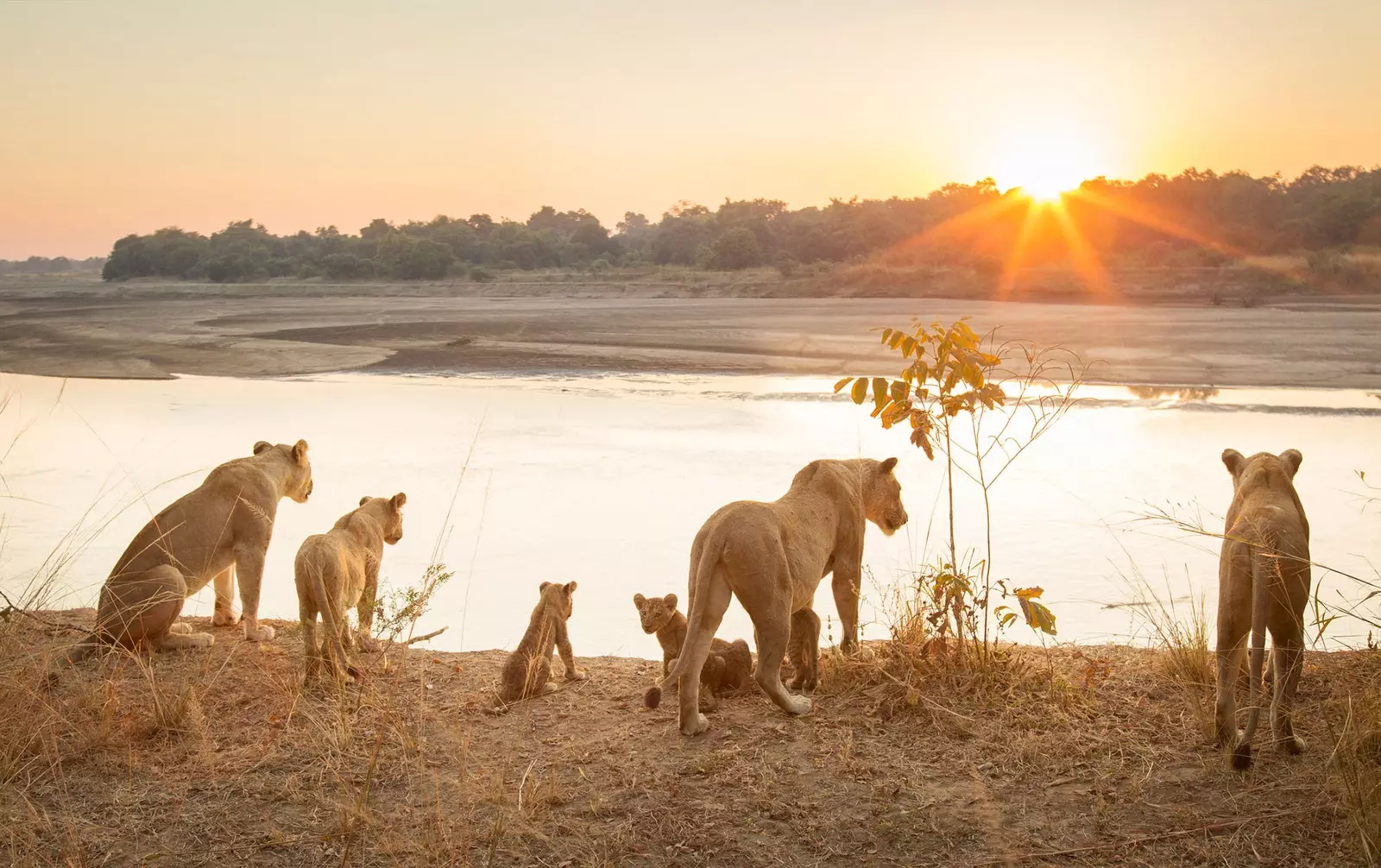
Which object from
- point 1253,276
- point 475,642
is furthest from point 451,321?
point 475,642

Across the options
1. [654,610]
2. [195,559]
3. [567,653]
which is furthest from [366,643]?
[654,610]

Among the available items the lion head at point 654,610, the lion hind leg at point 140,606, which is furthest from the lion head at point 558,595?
the lion hind leg at point 140,606

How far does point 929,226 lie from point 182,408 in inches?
1427

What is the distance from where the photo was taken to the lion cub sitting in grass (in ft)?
21.1

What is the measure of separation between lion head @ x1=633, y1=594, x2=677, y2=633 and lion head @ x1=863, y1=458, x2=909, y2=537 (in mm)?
1644

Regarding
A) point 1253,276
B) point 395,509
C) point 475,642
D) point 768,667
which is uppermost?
point 1253,276

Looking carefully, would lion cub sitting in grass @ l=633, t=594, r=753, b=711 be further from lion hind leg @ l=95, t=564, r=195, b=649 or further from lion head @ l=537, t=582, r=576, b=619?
lion hind leg @ l=95, t=564, r=195, b=649

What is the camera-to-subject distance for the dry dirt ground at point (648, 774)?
16.2ft

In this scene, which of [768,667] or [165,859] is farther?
[768,667]

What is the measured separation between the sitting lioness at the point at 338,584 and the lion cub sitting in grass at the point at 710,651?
1.79 m

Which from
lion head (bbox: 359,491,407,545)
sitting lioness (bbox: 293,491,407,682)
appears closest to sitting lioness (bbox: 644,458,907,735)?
sitting lioness (bbox: 293,491,407,682)

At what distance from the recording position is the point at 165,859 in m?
4.99

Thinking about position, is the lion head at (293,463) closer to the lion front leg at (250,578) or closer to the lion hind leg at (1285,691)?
the lion front leg at (250,578)

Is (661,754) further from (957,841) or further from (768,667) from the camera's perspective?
(957,841)
